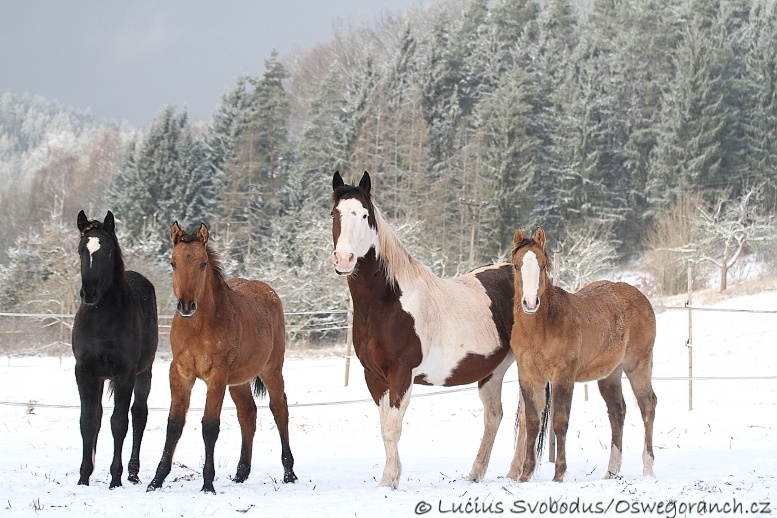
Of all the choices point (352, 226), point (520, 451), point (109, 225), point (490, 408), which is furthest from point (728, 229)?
point (109, 225)

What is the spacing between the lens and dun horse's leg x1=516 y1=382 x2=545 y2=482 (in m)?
5.36

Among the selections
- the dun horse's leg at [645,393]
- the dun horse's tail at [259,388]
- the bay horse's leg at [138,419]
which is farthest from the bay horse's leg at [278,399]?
the dun horse's leg at [645,393]

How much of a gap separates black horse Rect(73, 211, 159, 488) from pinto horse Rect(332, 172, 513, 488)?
5.40 feet

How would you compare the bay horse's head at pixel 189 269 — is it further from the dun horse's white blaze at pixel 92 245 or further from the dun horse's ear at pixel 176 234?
the dun horse's white blaze at pixel 92 245

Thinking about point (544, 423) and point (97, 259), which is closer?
point (97, 259)

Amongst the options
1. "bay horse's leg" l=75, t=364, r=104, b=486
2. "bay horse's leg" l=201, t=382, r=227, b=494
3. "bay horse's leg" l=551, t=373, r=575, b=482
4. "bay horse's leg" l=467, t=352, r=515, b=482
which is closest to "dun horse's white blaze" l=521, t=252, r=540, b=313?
"bay horse's leg" l=551, t=373, r=575, b=482

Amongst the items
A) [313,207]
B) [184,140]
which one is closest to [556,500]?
[313,207]

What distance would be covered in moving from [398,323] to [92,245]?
2.23m

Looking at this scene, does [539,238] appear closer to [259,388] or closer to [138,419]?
[259,388]

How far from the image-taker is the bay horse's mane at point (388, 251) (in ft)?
17.4

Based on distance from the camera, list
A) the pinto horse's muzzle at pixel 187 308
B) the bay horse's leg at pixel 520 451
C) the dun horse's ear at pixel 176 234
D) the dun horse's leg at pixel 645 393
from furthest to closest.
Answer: the dun horse's leg at pixel 645 393, the bay horse's leg at pixel 520 451, the dun horse's ear at pixel 176 234, the pinto horse's muzzle at pixel 187 308

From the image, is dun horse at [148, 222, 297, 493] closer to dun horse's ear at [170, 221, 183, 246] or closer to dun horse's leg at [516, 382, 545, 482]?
dun horse's ear at [170, 221, 183, 246]

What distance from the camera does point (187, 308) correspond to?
16.0ft

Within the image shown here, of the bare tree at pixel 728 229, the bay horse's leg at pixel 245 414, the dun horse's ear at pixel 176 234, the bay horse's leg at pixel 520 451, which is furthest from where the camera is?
the bare tree at pixel 728 229
